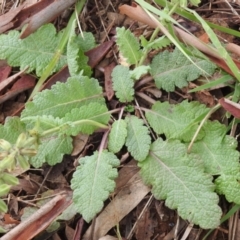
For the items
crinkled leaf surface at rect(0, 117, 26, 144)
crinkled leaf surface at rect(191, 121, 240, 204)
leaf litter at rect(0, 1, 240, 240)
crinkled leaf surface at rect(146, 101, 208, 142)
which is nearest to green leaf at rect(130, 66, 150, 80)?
leaf litter at rect(0, 1, 240, 240)

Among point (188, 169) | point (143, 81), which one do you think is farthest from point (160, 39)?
point (188, 169)

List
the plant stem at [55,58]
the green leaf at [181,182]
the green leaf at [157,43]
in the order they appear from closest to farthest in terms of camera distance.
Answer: the green leaf at [181,182] < the green leaf at [157,43] < the plant stem at [55,58]

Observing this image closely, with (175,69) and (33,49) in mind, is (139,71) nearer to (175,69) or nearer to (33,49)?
(175,69)

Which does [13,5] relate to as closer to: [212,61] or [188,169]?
[212,61]

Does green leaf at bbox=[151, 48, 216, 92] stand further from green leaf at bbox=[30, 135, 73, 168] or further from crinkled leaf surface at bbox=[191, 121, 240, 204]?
green leaf at bbox=[30, 135, 73, 168]

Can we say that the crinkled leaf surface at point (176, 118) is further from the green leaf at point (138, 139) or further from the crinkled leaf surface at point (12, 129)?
the crinkled leaf surface at point (12, 129)

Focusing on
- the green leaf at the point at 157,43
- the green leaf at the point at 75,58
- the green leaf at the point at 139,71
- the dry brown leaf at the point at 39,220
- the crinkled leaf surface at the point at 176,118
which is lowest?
the dry brown leaf at the point at 39,220

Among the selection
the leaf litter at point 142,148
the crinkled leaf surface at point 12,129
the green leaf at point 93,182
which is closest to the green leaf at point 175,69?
the leaf litter at point 142,148
